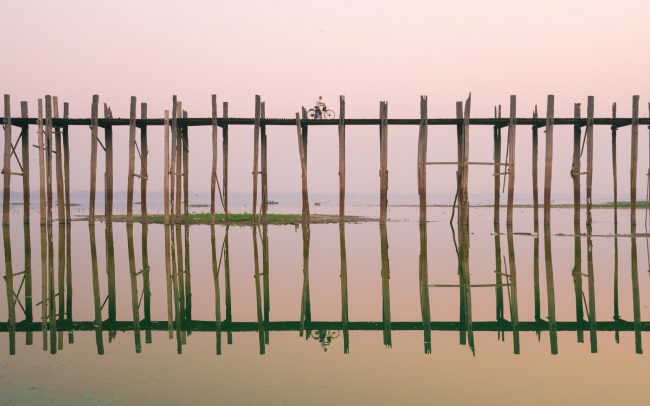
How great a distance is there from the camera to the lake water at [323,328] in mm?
4184

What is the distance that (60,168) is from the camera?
2059cm

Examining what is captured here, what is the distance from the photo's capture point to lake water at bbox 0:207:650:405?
4.18m

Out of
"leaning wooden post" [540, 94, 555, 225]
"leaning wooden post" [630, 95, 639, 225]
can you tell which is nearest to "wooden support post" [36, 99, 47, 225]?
"leaning wooden post" [540, 94, 555, 225]

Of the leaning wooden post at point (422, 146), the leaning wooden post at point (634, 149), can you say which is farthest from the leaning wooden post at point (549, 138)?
the leaning wooden post at point (422, 146)

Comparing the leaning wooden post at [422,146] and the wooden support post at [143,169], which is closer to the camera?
the leaning wooden post at [422,146]

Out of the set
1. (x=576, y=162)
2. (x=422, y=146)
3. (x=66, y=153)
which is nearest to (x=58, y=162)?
(x=66, y=153)

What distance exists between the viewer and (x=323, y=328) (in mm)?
6180

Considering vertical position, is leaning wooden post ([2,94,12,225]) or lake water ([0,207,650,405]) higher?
leaning wooden post ([2,94,12,225])

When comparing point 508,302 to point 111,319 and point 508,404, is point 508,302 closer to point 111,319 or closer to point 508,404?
point 508,404

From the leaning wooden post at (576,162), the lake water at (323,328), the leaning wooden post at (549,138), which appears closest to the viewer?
the lake water at (323,328)

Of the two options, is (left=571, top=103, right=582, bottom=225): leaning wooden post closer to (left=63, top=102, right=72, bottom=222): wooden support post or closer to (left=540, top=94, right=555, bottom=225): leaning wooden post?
(left=540, top=94, right=555, bottom=225): leaning wooden post

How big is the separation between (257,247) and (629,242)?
11312 millimetres

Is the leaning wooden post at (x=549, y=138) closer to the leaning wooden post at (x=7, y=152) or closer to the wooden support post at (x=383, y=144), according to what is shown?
the wooden support post at (x=383, y=144)

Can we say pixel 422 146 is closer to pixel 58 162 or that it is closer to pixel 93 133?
pixel 93 133
